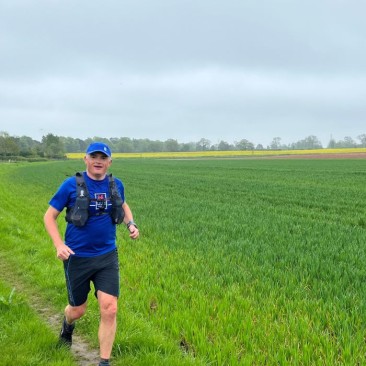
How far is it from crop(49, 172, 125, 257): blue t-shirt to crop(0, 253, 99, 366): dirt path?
1.16 m

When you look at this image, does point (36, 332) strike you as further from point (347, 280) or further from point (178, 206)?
point (178, 206)

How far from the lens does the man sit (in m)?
3.67

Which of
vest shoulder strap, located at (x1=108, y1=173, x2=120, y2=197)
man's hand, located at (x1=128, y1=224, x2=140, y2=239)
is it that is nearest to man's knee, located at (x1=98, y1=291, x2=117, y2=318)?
man's hand, located at (x1=128, y1=224, x2=140, y2=239)

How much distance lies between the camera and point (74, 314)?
4.12m

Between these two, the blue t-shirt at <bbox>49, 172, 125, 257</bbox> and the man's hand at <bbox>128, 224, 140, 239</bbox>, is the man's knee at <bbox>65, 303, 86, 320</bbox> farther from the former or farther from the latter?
the man's hand at <bbox>128, 224, 140, 239</bbox>

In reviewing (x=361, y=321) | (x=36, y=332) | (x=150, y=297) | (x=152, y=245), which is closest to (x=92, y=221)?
(x=36, y=332)

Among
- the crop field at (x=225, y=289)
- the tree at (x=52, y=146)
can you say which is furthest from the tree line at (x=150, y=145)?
the crop field at (x=225, y=289)

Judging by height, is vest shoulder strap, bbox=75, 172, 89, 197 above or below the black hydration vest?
above

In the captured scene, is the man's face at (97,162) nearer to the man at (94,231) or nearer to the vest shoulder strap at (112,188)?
the man at (94,231)

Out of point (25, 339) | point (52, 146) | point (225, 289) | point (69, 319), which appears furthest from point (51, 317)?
point (52, 146)

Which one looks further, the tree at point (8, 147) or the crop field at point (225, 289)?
the tree at point (8, 147)

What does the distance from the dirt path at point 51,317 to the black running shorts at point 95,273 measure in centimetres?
76

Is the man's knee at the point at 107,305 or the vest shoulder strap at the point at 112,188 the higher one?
the vest shoulder strap at the point at 112,188

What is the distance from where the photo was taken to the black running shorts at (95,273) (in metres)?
3.76
